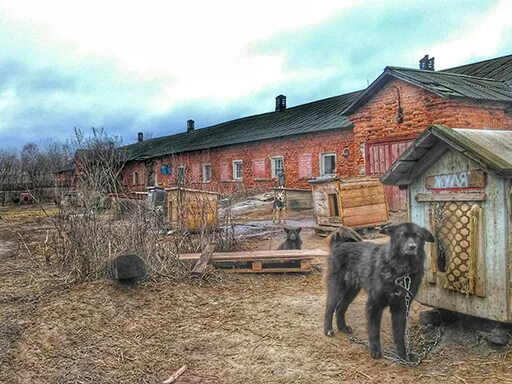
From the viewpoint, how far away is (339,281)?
16.7 feet

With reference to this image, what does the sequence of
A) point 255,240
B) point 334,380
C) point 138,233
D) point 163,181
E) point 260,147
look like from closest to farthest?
point 334,380 → point 138,233 → point 255,240 → point 260,147 → point 163,181

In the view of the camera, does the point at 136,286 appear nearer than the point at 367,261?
No

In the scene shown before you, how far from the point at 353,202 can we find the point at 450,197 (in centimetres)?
683

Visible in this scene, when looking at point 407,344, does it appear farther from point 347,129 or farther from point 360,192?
point 347,129

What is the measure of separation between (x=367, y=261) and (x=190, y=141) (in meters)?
31.2

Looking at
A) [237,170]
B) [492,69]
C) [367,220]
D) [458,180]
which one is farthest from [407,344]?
[237,170]

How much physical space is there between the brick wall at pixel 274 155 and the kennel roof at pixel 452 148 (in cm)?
1215

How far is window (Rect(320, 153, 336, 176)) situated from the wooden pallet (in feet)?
44.3

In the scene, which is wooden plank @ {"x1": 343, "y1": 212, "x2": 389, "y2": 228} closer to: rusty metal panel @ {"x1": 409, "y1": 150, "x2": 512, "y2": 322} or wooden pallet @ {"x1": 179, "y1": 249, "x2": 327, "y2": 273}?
wooden pallet @ {"x1": 179, "y1": 249, "x2": 327, "y2": 273}

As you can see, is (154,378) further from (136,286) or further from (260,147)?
(260,147)

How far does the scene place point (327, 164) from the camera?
2152 centimetres

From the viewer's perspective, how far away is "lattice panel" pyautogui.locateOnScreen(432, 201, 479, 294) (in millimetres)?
4473

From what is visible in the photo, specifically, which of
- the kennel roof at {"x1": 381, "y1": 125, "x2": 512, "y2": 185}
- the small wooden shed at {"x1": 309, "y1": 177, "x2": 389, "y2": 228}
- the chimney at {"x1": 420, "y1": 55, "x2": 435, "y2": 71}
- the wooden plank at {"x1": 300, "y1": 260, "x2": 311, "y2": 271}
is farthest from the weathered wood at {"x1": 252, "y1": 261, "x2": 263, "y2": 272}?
the chimney at {"x1": 420, "y1": 55, "x2": 435, "y2": 71}

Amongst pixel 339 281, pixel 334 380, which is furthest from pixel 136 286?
pixel 334 380
